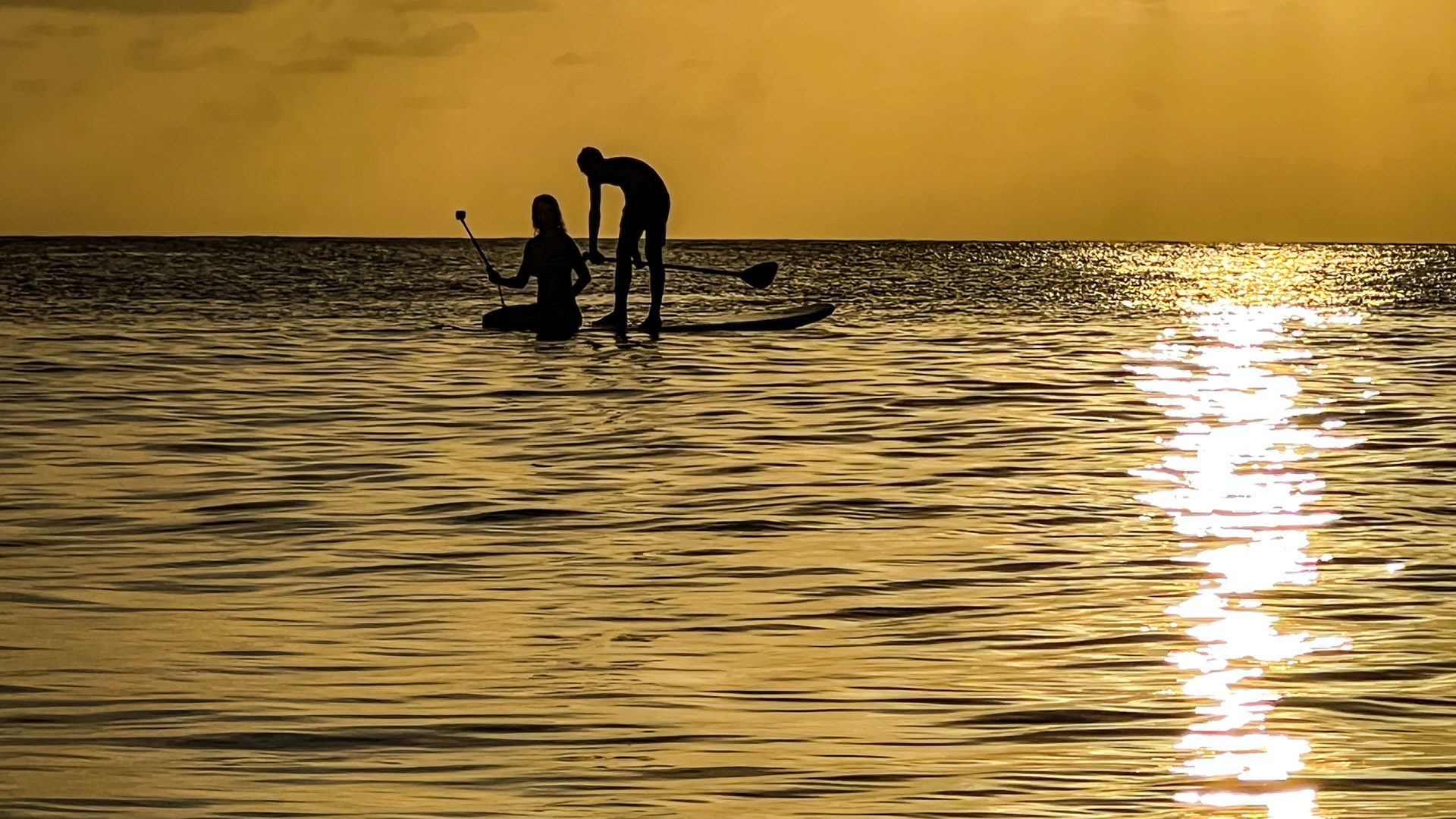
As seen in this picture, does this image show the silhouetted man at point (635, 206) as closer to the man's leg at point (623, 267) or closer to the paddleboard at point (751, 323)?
the man's leg at point (623, 267)

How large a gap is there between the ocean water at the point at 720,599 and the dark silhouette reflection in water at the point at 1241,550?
3 centimetres

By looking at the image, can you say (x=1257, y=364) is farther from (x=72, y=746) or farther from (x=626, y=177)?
(x=72, y=746)

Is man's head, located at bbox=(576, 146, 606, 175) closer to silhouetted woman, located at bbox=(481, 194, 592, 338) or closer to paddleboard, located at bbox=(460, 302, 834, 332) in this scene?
silhouetted woman, located at bbox=(481, 194, 592, 338)

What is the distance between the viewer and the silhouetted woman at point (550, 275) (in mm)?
22531

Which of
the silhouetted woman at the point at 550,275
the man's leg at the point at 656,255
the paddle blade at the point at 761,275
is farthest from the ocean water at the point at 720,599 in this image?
the paddle blade at the point at 761,275

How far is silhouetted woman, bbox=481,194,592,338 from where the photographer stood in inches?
887

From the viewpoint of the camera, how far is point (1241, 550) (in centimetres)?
948

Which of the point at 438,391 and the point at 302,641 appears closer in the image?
the point at 302,641

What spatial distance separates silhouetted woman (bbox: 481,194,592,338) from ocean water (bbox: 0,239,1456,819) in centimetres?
305

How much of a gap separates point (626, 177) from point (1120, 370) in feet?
18.8

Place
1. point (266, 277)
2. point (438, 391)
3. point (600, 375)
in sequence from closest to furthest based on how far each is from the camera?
point (438, 391)
point (600, 375)
point (266, 277)

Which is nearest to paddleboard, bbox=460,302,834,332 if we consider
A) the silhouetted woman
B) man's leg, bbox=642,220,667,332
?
man's leg, bbox=642,220,667,332

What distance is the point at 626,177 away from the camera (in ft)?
77.3

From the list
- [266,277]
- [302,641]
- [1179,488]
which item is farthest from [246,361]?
[266,277]
